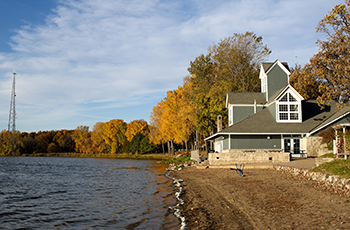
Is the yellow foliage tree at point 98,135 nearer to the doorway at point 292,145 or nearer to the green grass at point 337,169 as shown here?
the doorway at point 292,145

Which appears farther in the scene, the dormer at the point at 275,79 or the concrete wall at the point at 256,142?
the dormer at the point at 275,79

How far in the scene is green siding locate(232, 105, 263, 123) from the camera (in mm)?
37812

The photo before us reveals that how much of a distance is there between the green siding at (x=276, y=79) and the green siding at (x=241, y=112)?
10.9 feet

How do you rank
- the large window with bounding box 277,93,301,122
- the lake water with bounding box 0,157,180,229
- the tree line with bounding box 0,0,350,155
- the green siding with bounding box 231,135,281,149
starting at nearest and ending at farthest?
the lake water with bounding box 0,157,180,229 < the tree line with bounding box 0,0,350,155 < the green siding with bounding box 231,135,281,149 < the large window with bounding box 277,93,301,122

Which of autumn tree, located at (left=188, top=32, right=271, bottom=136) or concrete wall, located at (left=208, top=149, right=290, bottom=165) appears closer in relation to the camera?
concrete wall, located at (left=208, top=149, right=290, bottom=165)

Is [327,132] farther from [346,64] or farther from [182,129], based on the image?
[182,129]

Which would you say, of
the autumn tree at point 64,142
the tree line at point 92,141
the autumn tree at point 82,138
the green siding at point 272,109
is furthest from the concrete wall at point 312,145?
the autumn tree at point 64,142

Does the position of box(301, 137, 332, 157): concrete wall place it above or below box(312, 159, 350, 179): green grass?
above

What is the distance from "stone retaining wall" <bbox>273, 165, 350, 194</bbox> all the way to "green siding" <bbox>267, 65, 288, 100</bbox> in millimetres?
19763

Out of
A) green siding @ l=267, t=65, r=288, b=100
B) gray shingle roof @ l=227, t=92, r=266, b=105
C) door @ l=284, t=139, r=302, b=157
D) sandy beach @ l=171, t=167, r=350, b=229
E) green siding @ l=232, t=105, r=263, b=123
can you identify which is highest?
green siding @ l=267, t=65, r=288, b=100

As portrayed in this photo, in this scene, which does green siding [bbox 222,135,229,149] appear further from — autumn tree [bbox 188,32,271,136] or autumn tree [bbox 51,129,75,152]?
autumn tree [bbox 51,129,75,152]

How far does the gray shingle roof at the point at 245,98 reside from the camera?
3788cm

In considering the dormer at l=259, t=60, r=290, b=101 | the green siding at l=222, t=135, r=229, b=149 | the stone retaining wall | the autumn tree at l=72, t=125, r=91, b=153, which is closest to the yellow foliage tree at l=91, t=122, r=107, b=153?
the autumn tree at l=72, t=125, r=91, b=153

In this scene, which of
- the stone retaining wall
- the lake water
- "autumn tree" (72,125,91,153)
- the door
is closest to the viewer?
the lake water
